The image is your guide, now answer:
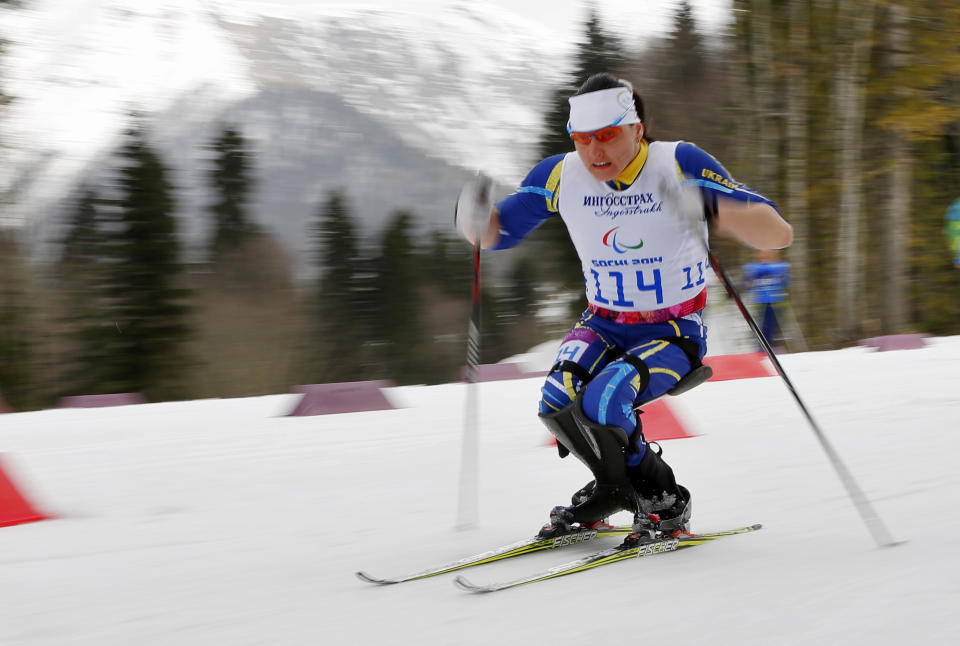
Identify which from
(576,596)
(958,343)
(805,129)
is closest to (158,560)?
(576,596)

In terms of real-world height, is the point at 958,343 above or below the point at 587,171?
below

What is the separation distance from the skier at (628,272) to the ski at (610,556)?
0.17 ft

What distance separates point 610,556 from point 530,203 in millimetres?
1130

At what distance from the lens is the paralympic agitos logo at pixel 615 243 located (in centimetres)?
274

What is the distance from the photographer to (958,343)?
9.16 metres

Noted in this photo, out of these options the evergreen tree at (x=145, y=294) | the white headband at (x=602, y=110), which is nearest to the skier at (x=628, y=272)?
the white headband at (x=602, y=110)

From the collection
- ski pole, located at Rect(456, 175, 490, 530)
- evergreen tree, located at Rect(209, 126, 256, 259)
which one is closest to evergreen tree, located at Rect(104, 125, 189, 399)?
evergreen tree, located at Rect(209, 126, 256, 259)

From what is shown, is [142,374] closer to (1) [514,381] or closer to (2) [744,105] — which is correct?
(2) [744,105]

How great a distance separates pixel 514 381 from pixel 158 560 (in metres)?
4.80

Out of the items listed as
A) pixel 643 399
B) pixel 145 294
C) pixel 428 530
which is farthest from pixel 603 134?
pixel 145 294

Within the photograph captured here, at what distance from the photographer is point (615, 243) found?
275cm

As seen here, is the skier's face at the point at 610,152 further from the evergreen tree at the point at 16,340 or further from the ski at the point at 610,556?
the evergreen tree at the point at 16,340

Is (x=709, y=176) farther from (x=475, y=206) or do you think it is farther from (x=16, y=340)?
(x=16, y=340)

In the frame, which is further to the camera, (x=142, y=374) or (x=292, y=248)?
(x=292, y=248)
